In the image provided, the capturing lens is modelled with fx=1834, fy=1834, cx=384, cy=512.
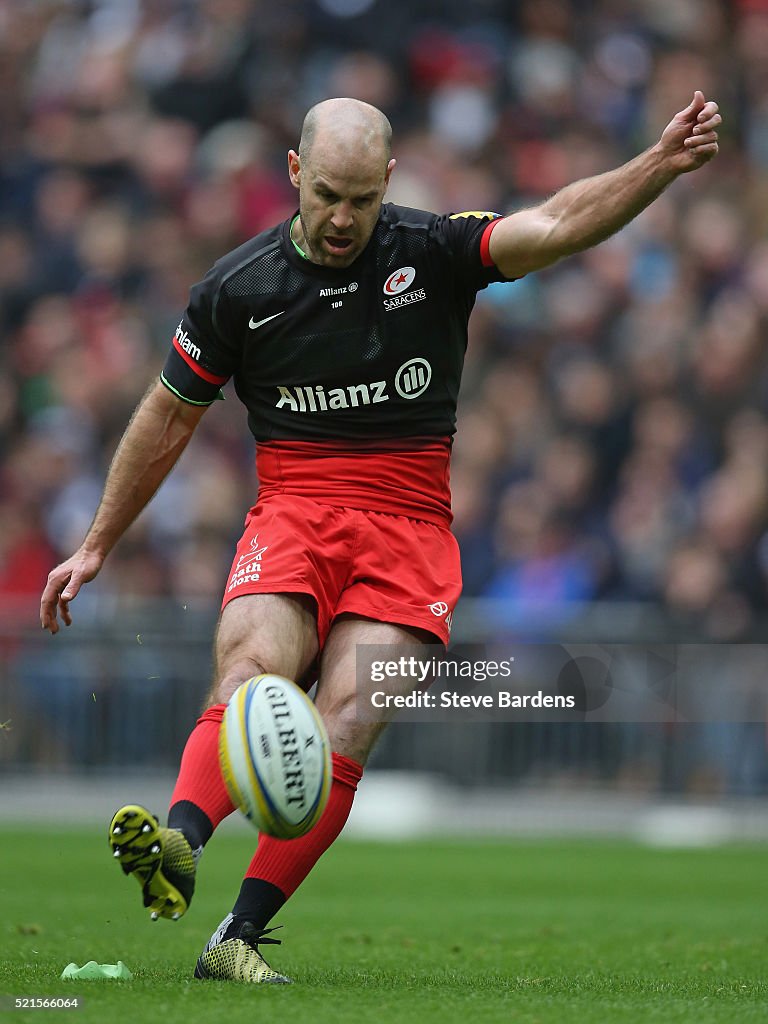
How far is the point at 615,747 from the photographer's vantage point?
1380cm

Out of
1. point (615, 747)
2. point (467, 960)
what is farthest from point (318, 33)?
point (467, 960)

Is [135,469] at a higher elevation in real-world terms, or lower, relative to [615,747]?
higher

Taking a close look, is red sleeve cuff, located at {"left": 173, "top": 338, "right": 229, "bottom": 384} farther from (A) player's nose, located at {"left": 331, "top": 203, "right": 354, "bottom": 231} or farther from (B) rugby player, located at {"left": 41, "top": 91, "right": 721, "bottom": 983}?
(A) player's nose, located at {"left": 331, "top": 203, "right": 354, "bottom": 231}

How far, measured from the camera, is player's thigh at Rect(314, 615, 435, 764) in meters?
5.91

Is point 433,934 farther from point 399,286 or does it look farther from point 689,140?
point 689,140

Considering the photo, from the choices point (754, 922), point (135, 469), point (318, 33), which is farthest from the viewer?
point (318, 33)

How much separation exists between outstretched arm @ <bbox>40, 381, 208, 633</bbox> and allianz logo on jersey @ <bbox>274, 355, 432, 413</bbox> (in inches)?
14.8

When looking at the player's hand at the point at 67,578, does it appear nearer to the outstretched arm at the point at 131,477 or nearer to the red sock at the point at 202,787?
the outstretched arm at the point at 131,477

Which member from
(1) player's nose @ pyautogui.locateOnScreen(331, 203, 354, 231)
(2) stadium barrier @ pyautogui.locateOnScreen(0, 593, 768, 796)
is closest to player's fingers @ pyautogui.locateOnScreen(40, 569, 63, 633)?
(1) player's nose @ pyautogui.locateOnScreen(331, 203, 354, 231)

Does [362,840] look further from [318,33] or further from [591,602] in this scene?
[318,33]

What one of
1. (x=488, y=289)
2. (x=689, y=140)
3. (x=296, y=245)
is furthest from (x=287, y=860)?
(x=488, y=289)

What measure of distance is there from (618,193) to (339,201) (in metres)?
0.92

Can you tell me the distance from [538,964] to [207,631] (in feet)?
25.1

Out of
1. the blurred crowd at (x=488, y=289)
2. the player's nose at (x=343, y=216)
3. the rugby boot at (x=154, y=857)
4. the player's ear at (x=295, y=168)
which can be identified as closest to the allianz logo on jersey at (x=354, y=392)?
the player's nose at (x=343, y=216)
